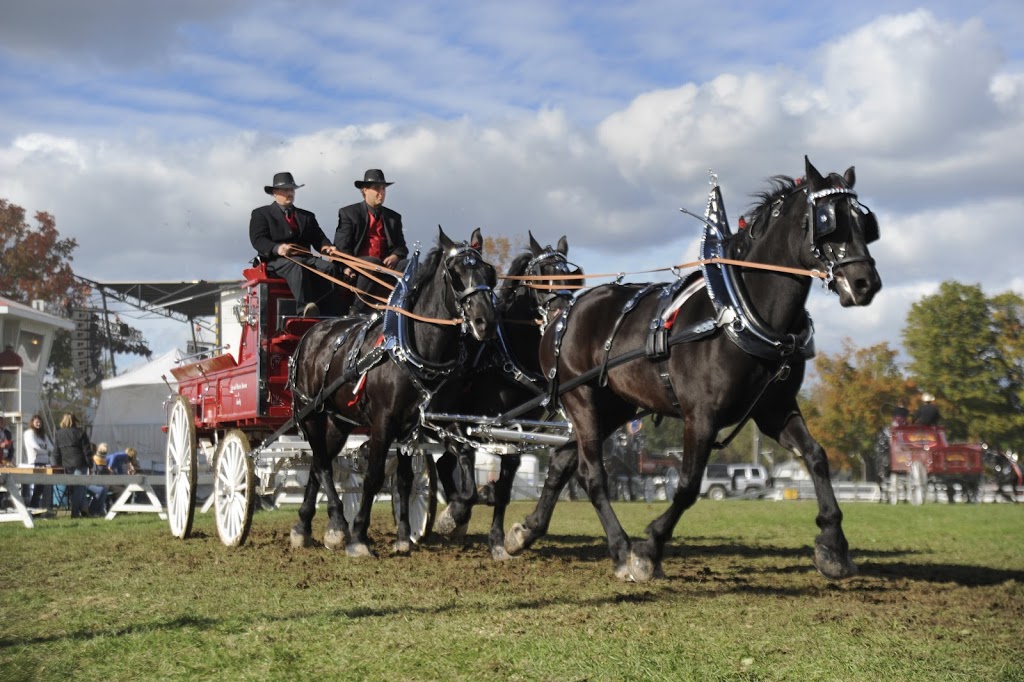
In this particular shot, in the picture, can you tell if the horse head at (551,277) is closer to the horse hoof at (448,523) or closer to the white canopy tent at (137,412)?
the horse hoof at (448,523)

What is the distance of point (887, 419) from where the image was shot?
47500 millimetres

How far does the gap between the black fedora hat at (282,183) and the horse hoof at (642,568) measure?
19.5 feet

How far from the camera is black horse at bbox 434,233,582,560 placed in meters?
10.4

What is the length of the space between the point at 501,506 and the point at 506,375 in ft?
3.83

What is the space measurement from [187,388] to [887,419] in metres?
38.5

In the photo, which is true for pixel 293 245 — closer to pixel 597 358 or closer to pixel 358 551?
pixel 358 551

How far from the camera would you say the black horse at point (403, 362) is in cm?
966

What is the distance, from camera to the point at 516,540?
955 centimetres

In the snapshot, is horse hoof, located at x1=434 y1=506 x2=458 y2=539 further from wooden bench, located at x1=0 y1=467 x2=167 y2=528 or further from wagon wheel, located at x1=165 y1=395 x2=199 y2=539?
wooden bench, located at x1=0 y1=467 x2=167 y2=528

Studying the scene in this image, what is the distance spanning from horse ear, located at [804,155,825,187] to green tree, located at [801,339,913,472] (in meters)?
40.7

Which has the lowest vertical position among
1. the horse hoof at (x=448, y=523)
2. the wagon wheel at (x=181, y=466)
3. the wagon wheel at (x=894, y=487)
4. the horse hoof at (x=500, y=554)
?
the wagon wheel at (x=894, y=487)

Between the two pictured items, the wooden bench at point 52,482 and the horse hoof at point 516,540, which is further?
the wooden bench at point 52,482

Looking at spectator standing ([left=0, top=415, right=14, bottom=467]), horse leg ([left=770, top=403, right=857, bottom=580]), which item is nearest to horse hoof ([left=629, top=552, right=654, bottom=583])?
horse leg ([left=770, top=403, right=857, bottom=580])

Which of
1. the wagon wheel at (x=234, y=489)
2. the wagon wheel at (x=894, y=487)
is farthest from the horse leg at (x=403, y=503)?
the wagon wheel at (x=894, y=487)
